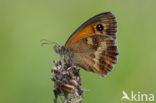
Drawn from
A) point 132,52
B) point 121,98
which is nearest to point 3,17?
point 132,52

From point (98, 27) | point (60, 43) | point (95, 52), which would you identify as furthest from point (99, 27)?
point (60, 43)

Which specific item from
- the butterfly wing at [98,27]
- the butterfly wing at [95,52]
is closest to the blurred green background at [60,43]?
the butterfly wing at [95,52]

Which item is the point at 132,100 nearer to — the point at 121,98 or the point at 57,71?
the point at 121,98

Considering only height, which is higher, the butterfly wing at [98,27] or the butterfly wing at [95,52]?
the butterfly wing at [98,27]

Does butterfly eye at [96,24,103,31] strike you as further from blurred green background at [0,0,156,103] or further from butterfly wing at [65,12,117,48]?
blurred green background at [0,0,156,103]

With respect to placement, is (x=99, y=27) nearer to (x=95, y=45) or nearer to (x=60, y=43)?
(x=95, y=45)

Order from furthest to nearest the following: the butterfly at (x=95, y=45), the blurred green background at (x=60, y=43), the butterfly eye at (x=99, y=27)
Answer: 1. the blurred green background at (x=60, y=43)
2. the butterfly eye at (x=99, y=27)
3. the butterfly at (x=95, y=45)

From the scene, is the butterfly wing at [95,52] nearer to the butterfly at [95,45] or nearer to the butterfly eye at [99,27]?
the butterfly at [95,45]
